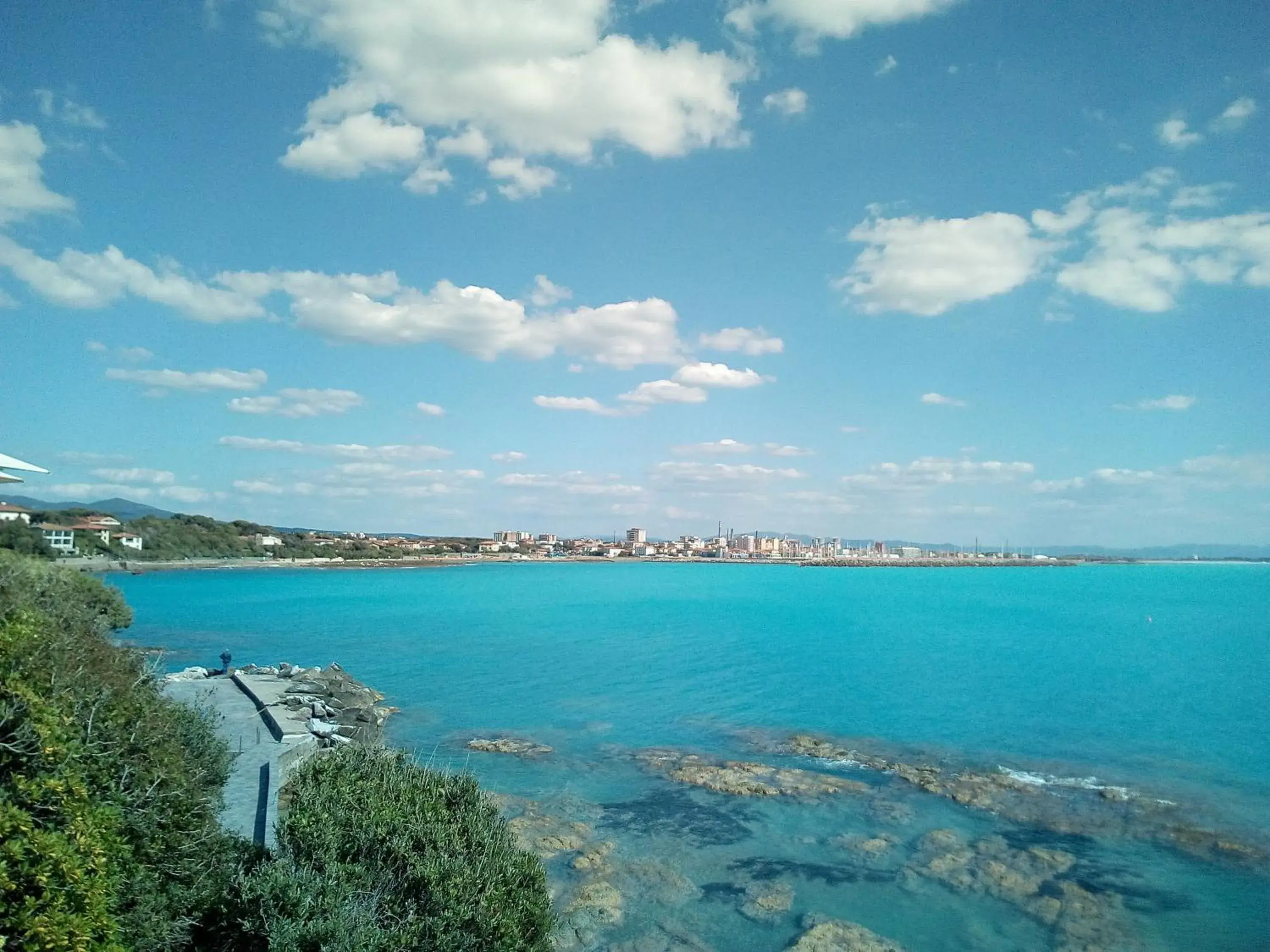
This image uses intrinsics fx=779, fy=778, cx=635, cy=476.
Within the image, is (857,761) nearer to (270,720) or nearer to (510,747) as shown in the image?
(510,747)

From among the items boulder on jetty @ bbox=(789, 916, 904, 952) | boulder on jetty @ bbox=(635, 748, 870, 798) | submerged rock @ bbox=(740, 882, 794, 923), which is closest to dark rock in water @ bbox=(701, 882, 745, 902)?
submerged rock @ bbox=(740, 882, 794, 923)

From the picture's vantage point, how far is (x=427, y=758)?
19.9 metres

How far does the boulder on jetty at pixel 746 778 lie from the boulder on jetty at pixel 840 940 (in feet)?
19.8

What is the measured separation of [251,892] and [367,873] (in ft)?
3.01

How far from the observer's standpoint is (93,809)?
4629mm

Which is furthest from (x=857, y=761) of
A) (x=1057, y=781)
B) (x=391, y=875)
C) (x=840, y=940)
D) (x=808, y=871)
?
(x=391, y=875)

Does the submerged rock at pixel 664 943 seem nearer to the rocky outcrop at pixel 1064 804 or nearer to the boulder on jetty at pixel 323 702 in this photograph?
the boulder on jetty at pixel 323 702

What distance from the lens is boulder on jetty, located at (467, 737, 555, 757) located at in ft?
70.7

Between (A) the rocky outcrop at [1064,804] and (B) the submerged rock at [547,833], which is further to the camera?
(A) the rocky outcrop at [1064,804]

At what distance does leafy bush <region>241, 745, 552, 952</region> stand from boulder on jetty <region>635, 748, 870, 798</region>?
38.5 feet

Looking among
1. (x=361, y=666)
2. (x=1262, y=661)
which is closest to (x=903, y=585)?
(x=1262, y=661)

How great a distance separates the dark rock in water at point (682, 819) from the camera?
15422mm

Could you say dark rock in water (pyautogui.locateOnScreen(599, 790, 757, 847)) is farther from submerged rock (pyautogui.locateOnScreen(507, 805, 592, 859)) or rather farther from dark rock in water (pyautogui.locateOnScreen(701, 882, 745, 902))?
dark rock in water (pyautogui.locateOnScreen(701, 882, 745, 902))

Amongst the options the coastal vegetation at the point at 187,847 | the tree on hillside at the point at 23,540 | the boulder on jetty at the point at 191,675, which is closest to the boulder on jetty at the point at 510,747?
the boulder on jetty at the point at 191,675
